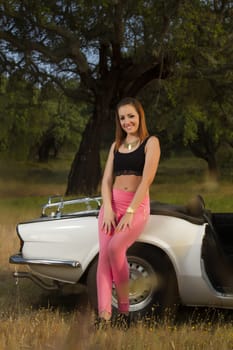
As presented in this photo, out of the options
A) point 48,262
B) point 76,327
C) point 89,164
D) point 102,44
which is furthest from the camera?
point 89,164

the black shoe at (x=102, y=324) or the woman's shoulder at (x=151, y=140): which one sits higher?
the woman's shoulder at (x=151, y=140)

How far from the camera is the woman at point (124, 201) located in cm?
409

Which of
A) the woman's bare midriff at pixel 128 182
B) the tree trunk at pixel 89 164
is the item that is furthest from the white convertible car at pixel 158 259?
the tree trunk at pixel 89 164

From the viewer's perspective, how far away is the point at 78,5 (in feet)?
52.7

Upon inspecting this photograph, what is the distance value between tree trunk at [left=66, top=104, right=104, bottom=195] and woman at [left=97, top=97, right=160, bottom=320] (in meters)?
15.1

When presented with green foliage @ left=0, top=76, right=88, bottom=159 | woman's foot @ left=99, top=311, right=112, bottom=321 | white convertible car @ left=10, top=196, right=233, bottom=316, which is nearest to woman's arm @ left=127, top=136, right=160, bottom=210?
white convertible car @ left=10, top=196, right=233, bottom=316

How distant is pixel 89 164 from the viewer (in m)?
19.6

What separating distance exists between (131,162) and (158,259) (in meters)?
0.88

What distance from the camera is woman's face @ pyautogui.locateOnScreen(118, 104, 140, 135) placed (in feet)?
13.9

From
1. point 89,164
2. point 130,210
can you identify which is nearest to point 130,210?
point 130,210

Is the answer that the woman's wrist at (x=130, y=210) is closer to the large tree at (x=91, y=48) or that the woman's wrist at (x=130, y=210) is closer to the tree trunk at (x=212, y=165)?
the large tree at (x=91, y=48)

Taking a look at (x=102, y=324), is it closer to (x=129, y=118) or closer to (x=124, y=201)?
(x=124, y=201)

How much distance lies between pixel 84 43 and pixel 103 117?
268cm

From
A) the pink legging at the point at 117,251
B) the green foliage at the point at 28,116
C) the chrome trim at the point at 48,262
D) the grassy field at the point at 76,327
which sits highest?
the green foliage at the point at 28,116
